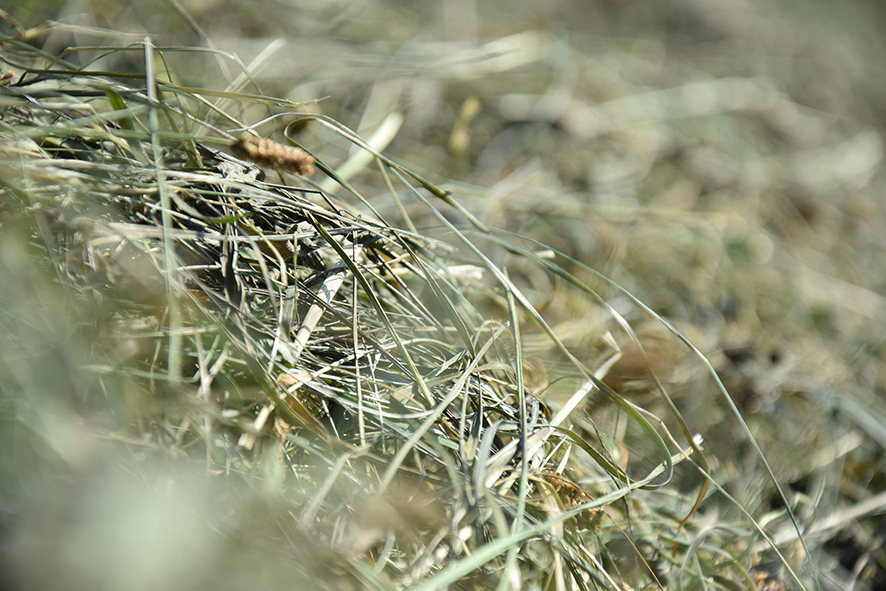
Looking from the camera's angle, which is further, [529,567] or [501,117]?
[501,117]

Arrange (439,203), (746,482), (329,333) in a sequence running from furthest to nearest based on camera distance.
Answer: (439,203) < (746,482) < (329,333)

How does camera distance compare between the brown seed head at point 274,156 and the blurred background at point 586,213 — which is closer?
the blurred background at point 586,213

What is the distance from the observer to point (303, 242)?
28.1 inches

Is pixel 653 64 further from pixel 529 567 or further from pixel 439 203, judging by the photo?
pixel 529 567

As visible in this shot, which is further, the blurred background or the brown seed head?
the brown seed head

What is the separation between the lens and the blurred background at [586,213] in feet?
1.64

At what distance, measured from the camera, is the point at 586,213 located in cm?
130

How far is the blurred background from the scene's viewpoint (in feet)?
1.64

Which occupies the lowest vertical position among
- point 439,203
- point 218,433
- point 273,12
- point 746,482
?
point 746,482

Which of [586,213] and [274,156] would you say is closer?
[274,156]

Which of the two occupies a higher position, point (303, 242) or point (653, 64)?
point (653, 64)

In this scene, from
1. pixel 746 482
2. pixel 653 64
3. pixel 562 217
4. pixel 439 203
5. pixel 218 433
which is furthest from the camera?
pixel 653 64

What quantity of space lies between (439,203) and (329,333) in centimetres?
49

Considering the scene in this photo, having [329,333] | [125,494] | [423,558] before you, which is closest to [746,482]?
[423,558]
